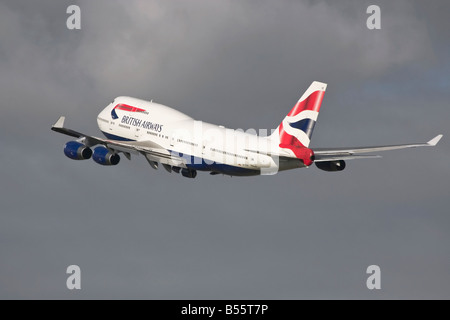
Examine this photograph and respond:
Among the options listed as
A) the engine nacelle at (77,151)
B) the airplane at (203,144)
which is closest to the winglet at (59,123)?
the airplane at (203,144)

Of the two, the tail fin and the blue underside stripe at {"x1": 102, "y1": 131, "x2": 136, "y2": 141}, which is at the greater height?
the blue underside stripe at {"x1": 102, "y1": 131, "x2": 136, "y2": 141}

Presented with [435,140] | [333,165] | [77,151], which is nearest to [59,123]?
[77,151]

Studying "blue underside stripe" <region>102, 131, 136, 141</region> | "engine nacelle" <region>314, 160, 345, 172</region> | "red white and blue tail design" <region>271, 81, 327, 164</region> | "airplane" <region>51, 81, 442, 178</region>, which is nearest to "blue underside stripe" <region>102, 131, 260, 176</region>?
"airplane" <region>51, 81, 442, 178</region>

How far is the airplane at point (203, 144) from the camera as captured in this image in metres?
91.4

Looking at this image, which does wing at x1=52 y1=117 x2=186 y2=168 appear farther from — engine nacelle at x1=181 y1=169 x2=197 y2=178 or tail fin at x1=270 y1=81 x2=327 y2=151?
tail fin at x1=270 y1=81 x2=327 y2=151

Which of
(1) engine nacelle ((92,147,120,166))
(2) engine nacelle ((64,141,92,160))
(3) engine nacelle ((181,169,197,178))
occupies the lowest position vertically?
(3) engine nacelle ((181,169,197,178))

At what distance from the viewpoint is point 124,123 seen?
346 ft

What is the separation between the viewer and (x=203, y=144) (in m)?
96.6

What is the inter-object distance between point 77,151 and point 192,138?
10.4m

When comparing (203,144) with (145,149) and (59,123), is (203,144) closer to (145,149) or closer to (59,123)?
(145,149)

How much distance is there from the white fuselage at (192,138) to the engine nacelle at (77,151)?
5.45 m

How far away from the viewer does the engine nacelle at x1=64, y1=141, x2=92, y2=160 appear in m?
100

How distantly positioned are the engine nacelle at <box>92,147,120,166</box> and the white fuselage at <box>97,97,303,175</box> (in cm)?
437

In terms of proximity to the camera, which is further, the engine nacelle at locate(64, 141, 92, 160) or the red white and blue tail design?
the engine nacelle at locate(64, 141, 92, 160)
